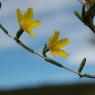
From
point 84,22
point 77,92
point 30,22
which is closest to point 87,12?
point 84,22

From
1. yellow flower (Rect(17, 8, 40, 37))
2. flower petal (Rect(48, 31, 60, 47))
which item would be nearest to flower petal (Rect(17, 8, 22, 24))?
yellow flower (Rect(17, 8, 40, 37))

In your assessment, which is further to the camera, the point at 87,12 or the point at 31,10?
the point at 31,10

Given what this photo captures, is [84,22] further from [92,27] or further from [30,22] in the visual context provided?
[30,22]

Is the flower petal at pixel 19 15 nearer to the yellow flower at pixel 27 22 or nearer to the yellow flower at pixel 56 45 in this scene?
the yellow flower at pixel 27 22

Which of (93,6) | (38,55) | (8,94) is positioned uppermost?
(8,94)

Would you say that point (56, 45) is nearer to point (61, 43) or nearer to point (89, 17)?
point (61, 43)

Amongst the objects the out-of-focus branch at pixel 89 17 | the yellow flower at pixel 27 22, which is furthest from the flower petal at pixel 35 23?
the out-of-focus branch at pixel 89 17

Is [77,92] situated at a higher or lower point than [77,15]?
higher

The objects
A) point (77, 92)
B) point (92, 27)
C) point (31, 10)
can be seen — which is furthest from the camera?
point (77, 92)

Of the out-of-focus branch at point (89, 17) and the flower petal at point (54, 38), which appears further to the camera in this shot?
the flower petal at point (54, 38)

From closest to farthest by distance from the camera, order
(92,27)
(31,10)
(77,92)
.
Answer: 1. (92,27)
2. (31,10)
3. (77,92)
